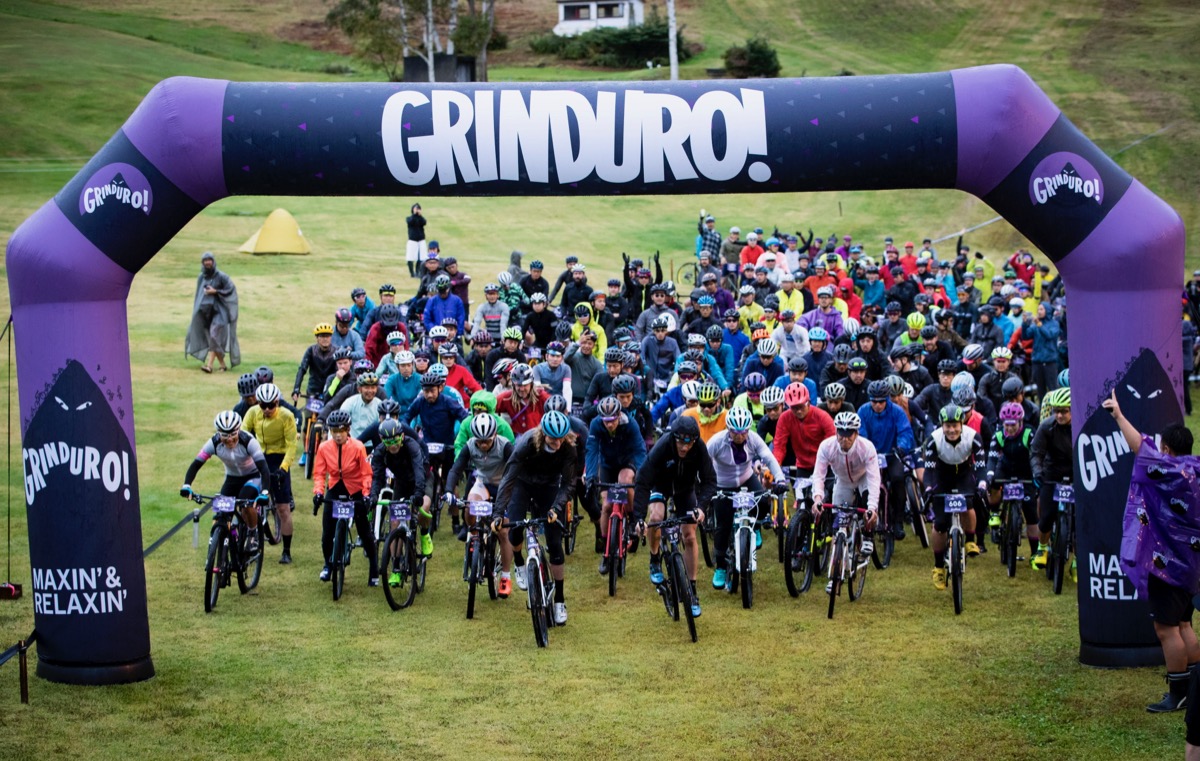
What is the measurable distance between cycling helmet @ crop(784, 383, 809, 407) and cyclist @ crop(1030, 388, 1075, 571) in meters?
2.28

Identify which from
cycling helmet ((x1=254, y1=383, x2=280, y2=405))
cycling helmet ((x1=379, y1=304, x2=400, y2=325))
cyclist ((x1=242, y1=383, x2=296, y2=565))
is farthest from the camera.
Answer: cycling helmet ((x1=379, y1=304, x2=400, y2=325))

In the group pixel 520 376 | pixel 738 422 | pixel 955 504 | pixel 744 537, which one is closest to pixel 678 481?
pixel 744 537

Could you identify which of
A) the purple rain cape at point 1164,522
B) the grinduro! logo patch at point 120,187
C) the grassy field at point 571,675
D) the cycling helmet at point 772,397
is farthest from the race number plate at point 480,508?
the purple rain cape at point 1164,522

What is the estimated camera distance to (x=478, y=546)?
13430 millimetres

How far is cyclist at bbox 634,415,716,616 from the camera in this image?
12773 mm

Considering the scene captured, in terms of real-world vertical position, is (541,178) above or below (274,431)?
above

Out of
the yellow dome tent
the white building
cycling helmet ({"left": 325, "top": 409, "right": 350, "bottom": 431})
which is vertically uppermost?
the white building

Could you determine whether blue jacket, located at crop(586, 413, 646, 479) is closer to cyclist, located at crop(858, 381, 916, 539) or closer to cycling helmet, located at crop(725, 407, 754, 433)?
cycling helmet, located at crop(725, 407, 754, 433)

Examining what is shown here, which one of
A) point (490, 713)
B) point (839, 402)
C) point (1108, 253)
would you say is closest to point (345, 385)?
point (839, 402)

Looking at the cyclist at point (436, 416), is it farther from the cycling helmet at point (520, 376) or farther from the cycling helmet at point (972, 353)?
the cycling helmet at point (972, 353)

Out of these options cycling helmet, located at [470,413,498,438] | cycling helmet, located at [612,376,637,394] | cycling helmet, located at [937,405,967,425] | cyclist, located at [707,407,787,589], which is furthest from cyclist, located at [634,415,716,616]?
cycling helmet, located at [937,405,967,425]

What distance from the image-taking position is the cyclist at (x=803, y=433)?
14594mm

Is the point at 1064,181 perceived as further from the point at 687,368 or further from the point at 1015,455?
the point at 687,368

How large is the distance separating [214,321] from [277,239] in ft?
46.8
